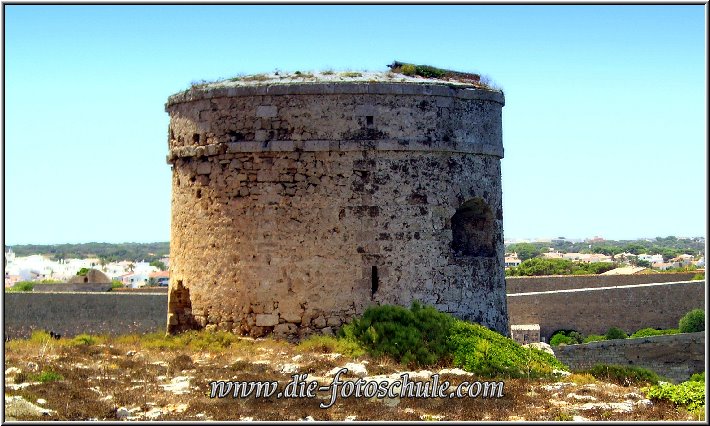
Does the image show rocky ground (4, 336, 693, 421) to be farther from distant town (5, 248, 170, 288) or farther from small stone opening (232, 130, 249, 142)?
distant town (5, 248, 170, 288)

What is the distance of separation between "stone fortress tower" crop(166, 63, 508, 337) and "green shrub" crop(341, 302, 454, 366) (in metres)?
0.41

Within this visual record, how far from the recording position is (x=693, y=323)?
37188 mm

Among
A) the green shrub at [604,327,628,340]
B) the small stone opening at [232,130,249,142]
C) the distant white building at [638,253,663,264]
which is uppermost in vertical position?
the small stone opening at [232,130,249,142]

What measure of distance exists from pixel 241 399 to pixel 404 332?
8.84 ft

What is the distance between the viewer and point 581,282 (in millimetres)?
49469

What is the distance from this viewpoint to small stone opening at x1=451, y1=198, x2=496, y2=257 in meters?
15.6

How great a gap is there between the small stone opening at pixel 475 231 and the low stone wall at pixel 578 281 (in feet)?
107

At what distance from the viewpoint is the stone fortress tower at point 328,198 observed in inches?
563

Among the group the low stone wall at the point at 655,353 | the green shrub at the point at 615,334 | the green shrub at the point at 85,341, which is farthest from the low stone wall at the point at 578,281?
the green shrub at the point at 85,341

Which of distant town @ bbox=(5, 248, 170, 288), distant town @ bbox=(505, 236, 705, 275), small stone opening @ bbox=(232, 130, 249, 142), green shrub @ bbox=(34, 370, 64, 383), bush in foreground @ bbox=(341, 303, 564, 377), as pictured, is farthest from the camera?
distant town @ bbox=(5, 248, 170, 288)

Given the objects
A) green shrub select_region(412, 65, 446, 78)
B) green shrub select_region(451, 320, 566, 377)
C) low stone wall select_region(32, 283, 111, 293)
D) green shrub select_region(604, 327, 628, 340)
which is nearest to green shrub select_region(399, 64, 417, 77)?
green shrub select_region(412, 65, 446, 78)

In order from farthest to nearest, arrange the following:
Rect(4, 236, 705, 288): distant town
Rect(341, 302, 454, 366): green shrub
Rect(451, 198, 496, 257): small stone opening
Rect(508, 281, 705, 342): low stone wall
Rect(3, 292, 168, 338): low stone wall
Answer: Rect(4, 236, 705, 288): distant town
Rect(508, 281, 705, 342): low stone wall
Rect(3, 292, 168, 338): low stone wall
Rect(451, 198, 496, 257): small stone opening
Rect(341, 302, 454, 366): green shrub

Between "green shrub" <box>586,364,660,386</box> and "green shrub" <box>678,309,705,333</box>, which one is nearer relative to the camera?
"green shrub" <box>586,364,660,386</box>

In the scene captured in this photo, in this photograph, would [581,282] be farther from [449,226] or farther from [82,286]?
[449,226]
